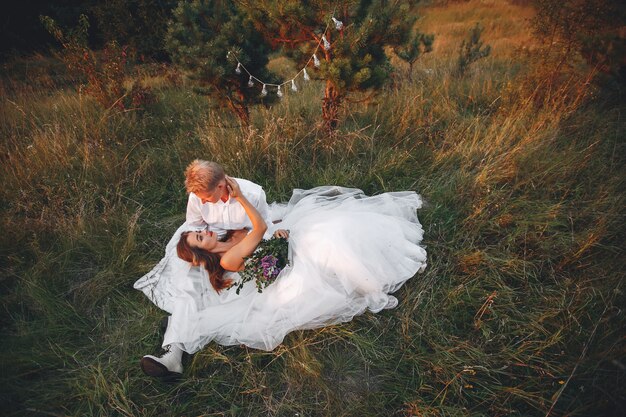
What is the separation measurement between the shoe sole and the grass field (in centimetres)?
13

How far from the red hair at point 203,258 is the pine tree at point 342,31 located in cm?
220

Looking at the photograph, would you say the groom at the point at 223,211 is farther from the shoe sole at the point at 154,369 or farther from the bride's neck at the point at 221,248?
the shoe sole at the point at 154,369

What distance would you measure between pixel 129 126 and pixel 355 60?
11.1 ft

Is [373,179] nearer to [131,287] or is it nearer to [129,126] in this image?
[131,287]

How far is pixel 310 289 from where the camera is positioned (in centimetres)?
245

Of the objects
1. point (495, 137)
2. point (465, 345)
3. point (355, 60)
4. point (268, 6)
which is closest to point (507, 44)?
point (495, 137)

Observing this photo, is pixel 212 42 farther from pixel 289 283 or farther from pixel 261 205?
pixel 289 283

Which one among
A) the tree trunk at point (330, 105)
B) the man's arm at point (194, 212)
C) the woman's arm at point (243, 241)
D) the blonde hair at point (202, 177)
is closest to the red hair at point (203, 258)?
the woman's arm at point (243, 241)

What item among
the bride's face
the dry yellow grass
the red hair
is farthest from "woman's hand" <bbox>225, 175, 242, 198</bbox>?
the dry yellow grass

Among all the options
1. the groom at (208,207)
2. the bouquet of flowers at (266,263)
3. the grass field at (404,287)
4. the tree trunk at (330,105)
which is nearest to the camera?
the grass field at (404,287)

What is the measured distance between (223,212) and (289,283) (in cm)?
86

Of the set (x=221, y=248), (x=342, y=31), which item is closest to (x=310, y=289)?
(x=221, y=248)

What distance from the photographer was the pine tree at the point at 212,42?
3520 millimetres

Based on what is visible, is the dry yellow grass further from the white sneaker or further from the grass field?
the white sneaker
